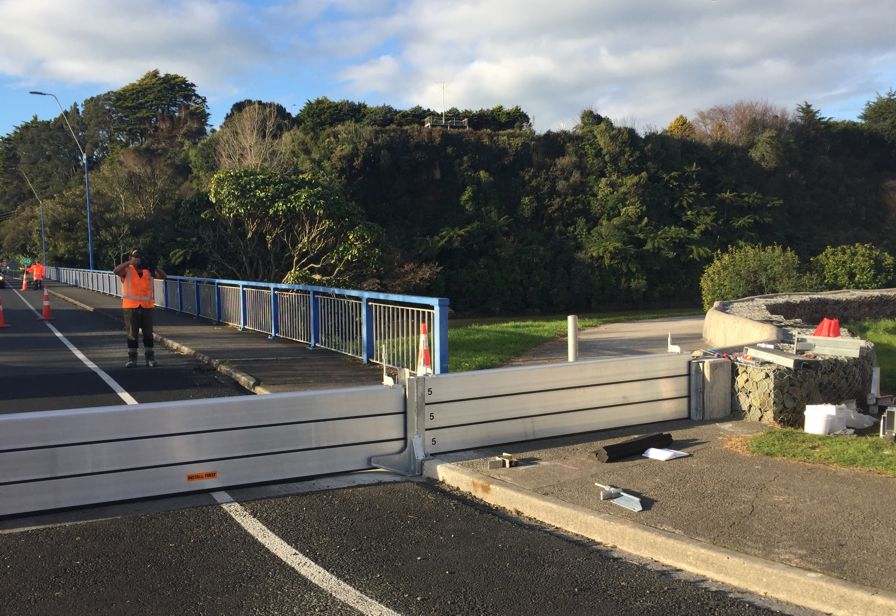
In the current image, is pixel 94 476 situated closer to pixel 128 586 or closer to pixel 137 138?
pixel 128 586

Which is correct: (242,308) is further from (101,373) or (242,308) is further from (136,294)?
(101,373)

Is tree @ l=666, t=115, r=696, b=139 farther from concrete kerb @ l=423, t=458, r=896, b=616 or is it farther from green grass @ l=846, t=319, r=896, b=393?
concrete kerb @ l=423, t=458, r=896, b=616

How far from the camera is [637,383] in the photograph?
7465 mm

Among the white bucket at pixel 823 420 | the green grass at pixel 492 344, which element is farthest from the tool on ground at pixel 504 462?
the green grass at pixel 492 344

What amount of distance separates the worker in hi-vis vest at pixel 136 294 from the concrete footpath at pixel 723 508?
693 cm

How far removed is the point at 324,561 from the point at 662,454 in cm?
320

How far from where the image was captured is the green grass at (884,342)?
1064cm

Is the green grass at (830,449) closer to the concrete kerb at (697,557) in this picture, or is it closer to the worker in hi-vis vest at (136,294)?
the concrete kerb at (697,557)

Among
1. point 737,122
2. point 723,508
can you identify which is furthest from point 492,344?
point 737,122

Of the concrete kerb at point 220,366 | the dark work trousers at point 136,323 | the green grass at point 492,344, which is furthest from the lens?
the green grass at point 492,344

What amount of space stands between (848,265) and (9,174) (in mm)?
106483

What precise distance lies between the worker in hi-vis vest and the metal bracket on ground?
6346 mm

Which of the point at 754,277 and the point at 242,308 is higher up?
the point at 754,277

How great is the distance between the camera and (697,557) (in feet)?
13.9
